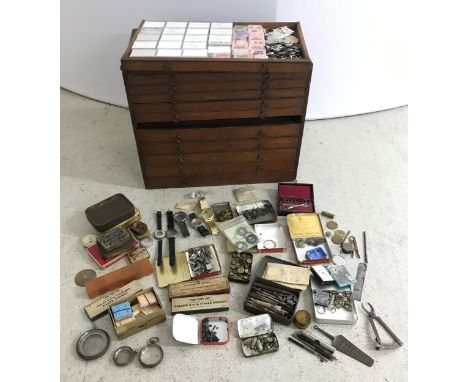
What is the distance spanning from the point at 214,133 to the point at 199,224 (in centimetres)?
50

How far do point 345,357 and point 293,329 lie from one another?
244 mm

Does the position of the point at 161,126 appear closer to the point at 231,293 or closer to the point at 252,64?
the point at 252,64

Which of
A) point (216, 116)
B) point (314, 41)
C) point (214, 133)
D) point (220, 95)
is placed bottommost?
point (214, 133)

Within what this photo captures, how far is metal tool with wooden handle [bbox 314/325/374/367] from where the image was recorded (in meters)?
1.77

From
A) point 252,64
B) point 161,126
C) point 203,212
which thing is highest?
point 252,64

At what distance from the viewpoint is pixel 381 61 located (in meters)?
2.85

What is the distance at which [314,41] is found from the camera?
269cm

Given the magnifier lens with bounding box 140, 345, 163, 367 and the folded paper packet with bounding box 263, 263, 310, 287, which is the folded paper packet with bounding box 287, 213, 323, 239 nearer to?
the folded paper packet with bounding box 263, 263, 310, 287

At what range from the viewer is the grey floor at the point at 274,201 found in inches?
68.6

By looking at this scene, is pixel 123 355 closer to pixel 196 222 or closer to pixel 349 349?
pixel 196 222

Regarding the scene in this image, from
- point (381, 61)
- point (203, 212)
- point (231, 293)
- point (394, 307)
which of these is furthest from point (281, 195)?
point (381, 61)

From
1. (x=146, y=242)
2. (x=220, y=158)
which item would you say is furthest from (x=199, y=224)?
(x=220, y=158)

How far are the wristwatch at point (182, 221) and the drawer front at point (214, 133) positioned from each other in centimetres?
40

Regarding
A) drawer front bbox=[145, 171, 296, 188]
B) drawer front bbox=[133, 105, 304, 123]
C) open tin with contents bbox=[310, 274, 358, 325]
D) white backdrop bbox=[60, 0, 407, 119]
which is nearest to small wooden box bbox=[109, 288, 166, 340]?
open tin with contents bbox=[310, 274, 358, 325]
